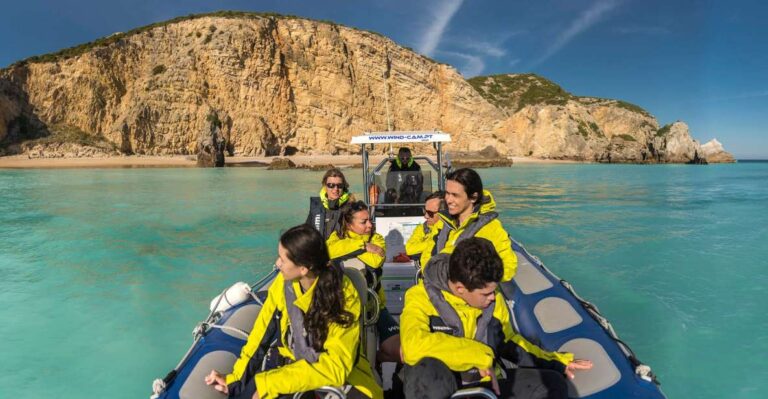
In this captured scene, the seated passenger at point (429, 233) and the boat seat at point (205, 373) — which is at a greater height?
the seated passenger at point (429, 233)

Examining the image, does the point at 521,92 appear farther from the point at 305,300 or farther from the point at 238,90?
the point at 305,300

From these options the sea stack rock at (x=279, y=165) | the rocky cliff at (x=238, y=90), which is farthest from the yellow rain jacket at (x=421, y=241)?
the rocky cliff at (x=238, y=90)

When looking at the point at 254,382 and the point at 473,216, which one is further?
the point at 473,216

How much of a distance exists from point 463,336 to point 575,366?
0.81 metres

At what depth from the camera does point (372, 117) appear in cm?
4897

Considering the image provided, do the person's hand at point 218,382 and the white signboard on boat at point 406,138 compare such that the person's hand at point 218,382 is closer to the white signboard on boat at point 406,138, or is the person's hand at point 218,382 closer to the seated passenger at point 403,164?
the white signboard on boat at point 406,138

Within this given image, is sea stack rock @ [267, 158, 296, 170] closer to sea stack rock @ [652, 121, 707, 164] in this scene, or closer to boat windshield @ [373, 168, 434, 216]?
boat windshield @ [373, 168, 434, 216]

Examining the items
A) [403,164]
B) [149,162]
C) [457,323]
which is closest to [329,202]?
[403,164]

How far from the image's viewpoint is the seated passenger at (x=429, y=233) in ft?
12.6

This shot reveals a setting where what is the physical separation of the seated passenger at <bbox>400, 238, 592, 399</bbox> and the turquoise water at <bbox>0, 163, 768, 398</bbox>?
276 centimetres

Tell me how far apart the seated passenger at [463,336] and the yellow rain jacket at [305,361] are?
240mm

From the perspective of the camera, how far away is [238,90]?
44406mm

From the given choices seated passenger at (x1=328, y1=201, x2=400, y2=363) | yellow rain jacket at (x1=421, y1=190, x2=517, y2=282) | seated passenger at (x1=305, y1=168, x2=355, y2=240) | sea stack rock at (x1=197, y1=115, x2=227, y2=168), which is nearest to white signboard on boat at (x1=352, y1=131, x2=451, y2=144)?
seated passenger at (x1=305, y1=168, x2=355, y2=240)

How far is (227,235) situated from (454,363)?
9538 millimetres
